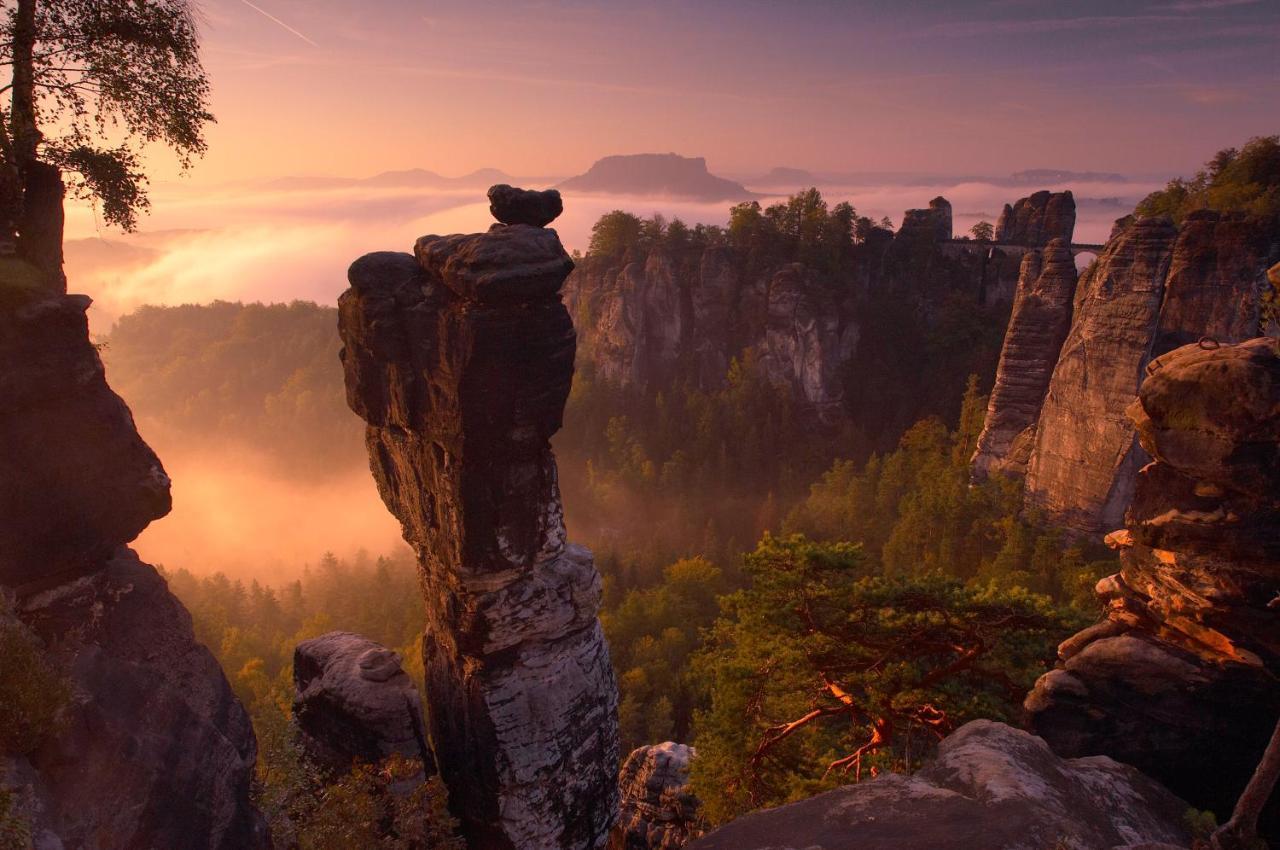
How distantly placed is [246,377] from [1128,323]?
15764 centimetres

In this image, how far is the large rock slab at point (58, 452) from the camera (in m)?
9.80

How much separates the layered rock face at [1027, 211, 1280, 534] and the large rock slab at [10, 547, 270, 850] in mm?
38387

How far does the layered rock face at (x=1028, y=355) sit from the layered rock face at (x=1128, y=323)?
3.84 meters

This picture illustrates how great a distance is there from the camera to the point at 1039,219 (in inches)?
2707

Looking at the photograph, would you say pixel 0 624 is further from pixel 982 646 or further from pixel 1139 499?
pixel 1139 499

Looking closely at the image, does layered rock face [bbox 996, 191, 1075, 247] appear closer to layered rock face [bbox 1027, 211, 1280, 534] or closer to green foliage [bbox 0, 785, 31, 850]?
layered rock face [bbox 1027, 211, 1280, 534]

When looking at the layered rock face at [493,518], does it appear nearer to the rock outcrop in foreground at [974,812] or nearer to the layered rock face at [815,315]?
the rock outcrop in foreground at [974,812]

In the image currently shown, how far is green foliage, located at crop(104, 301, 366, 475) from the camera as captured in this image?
118 metres

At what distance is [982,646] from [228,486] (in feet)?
438

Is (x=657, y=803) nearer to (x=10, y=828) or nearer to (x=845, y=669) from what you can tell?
(x=845, y=669)

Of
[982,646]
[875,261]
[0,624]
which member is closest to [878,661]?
[982,646]

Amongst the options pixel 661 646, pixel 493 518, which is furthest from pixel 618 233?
pixel 493 518

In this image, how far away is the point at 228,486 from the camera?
4692 inches

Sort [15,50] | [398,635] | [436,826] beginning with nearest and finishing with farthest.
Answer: [15,50], [436,826], [398,635]
